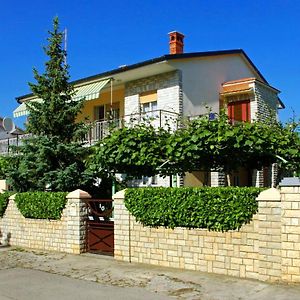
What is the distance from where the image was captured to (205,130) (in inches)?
431

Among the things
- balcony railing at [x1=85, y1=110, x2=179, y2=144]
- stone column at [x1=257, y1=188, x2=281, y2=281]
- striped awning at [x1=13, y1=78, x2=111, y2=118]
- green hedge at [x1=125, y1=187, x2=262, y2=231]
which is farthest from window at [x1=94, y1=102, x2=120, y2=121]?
stone column at [x1=257, y1=188, x2=281, y2=281]

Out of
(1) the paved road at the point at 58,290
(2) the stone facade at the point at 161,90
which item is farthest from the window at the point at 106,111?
(1) the paved road at the point at 58,290

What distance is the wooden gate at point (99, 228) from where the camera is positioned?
1157 centimetres

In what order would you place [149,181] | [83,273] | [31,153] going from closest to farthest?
1. [83,273]
2. [31,153]
3. [149,181]

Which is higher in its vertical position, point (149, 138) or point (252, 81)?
point (252, 81)

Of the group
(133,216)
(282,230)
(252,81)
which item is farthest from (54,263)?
(252,81)

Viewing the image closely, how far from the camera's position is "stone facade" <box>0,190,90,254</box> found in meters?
12.2

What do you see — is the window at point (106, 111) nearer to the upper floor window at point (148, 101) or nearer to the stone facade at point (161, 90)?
the stone facade at point (161, 90)

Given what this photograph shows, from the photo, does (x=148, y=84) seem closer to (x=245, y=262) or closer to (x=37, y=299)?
(x=245, y=262)

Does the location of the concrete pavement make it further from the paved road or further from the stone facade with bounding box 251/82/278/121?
the stone facade with bounding box 251/82/278/121

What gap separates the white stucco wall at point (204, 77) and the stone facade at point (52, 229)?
7.00m

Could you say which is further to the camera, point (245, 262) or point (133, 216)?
point (133, 216)

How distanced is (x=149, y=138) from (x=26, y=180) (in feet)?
18.7

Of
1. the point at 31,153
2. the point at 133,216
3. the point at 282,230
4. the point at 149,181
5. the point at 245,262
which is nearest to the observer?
the point at 282,230
